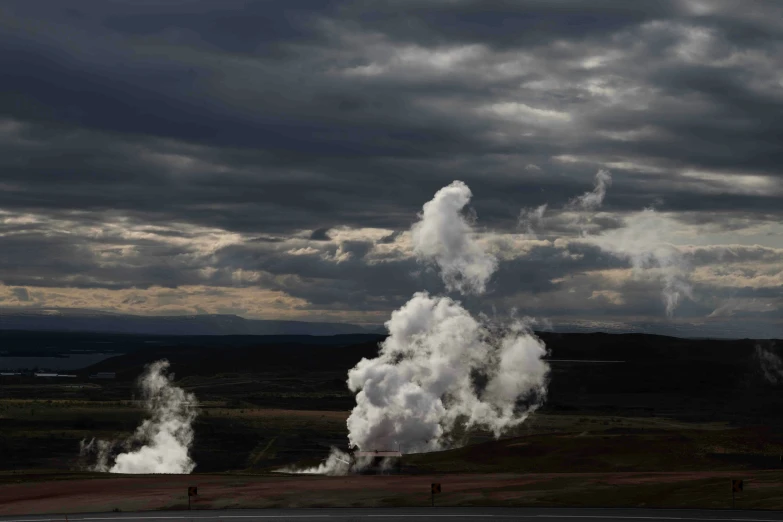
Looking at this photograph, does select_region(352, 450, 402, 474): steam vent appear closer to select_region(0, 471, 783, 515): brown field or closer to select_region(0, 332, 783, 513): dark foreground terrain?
select_region(0, 332, 783, 513): dark foreground terrain

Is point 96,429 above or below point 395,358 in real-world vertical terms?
below

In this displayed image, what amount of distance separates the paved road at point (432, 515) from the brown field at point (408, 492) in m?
2.69

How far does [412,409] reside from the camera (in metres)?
123

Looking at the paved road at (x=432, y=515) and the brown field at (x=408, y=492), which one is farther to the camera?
the brown field at (x=408, y=492)

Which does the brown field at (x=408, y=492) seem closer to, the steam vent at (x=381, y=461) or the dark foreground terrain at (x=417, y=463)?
the dark foreground terrain at (x=417, y=463)

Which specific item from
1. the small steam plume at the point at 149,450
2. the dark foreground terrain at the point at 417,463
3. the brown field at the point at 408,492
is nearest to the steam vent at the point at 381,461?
the dark foreground terrain at the point at 417,463

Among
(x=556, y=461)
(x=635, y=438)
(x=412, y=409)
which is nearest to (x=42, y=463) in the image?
(x=412, y=409)

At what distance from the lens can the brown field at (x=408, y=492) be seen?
58.6 m

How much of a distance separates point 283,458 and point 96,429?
3755 cm

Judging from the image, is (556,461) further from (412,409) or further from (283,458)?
(283,458)

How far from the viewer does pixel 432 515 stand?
53219mm

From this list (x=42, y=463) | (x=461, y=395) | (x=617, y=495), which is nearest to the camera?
(x=617, y=495)

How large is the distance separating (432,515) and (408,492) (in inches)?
452

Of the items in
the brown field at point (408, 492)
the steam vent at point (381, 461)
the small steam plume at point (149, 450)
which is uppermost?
the brown field at point (408, 492)
